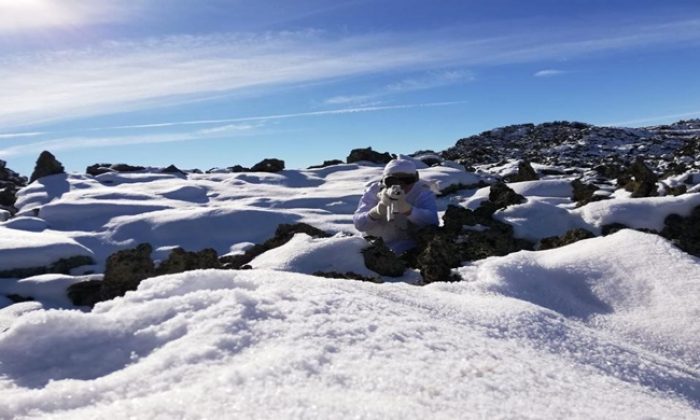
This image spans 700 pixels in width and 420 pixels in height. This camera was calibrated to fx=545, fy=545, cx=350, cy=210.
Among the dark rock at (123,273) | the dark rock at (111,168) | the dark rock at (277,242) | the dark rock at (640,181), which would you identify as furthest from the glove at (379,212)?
the dark rock at (111,168)

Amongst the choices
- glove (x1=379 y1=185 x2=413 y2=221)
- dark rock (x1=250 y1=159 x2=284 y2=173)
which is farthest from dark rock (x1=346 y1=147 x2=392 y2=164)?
glove (x1=379 y1=185 x2=413 y2=221)

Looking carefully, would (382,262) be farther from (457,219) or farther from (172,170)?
(172,170)

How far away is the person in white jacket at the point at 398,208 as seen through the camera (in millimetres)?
6707

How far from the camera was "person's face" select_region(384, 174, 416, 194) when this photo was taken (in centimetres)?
715

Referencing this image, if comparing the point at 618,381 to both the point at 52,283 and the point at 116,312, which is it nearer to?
the point at 116,312

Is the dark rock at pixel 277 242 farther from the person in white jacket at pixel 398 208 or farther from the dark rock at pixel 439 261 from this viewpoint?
the dark rock at pixel 439 261

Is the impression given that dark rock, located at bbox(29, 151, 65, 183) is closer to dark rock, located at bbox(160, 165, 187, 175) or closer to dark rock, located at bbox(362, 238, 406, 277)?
dark rock, located at bbox(160, 165, 187, 175)

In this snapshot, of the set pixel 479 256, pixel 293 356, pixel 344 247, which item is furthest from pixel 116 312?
pixel 479 256

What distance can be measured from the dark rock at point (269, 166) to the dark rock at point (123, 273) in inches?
446

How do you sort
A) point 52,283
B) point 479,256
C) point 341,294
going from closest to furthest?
point 341,294
point 479,256
point 52,283

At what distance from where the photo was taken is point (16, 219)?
980 cm

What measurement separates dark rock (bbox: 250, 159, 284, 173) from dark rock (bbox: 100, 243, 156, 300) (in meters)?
11.3

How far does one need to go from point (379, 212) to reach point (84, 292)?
3485mm

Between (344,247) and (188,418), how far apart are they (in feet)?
13.7
